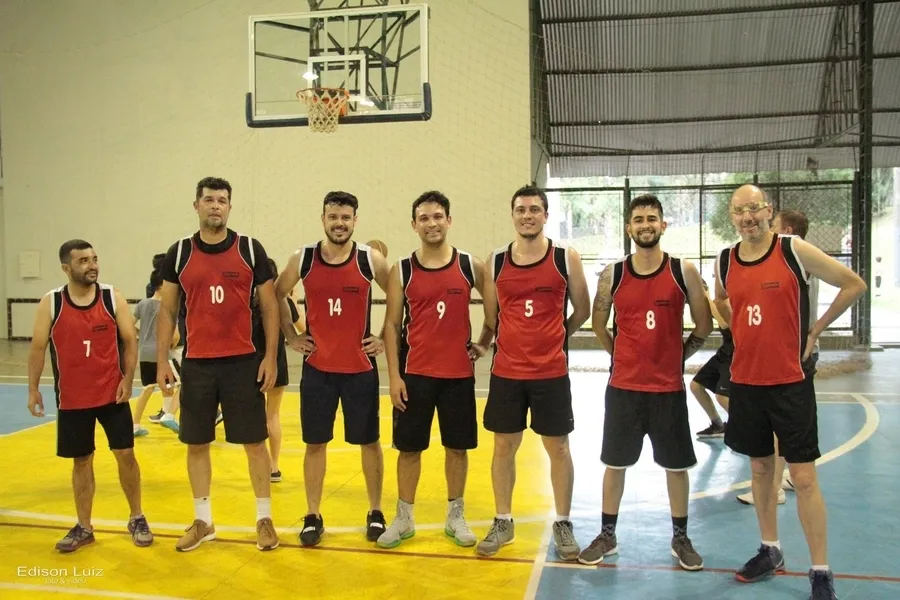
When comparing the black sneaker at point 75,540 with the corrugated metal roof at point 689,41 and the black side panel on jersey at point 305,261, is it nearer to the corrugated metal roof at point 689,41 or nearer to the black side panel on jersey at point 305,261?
the black side panel on jersey at point 305,261

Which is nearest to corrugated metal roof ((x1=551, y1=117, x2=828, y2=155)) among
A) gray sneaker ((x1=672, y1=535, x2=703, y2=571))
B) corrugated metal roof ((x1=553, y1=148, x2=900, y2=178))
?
corrugated metal roof ((x1=553, y1=148, x2=900, y2=178))

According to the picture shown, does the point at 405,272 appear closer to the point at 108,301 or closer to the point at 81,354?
the point at 108,301

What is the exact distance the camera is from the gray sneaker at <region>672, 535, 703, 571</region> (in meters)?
4.45

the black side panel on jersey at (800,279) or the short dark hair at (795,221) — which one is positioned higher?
the short dark hair at (795,221)

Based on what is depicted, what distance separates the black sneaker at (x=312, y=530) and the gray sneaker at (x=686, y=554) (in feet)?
7.59

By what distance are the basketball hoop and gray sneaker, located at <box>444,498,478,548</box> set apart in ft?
22.2

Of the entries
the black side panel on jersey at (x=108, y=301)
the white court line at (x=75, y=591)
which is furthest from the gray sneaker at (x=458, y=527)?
the black side panel on jersey at (x=108, y=301)

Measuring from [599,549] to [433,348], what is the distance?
1.65m

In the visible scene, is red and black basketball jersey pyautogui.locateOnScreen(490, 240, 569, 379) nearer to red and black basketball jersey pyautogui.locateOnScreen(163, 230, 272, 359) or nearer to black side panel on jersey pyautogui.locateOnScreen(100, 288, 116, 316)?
red and black basketball jersey pyautogui.locateOnScreen(163, 230, 272, 359)

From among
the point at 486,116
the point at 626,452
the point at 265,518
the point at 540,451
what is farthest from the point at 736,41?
the point at 265,518

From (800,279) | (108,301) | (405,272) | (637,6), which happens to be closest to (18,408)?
(108,301)

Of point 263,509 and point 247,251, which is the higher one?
point 247,251

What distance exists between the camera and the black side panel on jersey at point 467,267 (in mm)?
4887

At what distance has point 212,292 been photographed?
4.78 metres
